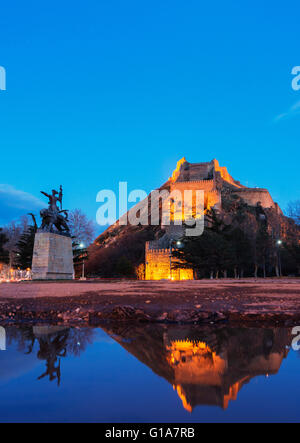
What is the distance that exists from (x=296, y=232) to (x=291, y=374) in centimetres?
3818

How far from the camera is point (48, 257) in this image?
71.2 feet

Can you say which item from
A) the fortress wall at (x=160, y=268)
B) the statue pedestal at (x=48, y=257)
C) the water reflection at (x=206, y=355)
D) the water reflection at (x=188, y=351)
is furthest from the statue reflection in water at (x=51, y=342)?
the fortress wall at (x=160, y=268)

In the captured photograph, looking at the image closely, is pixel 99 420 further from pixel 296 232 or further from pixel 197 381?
pixel 296 232

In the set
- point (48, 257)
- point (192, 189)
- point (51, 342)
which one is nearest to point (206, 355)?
point (51, 342)

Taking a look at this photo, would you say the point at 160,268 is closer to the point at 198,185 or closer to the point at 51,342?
the point at 198,185

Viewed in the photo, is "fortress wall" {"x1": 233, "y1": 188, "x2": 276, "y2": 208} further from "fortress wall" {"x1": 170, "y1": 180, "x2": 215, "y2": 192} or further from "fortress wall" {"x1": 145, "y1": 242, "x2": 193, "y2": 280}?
"fortress wall" {"x1": 145, "y1": 242, "x2": 193, "y2": 280}

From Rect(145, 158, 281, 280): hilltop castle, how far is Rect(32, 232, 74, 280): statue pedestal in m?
28.2

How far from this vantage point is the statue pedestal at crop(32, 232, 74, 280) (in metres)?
21.4

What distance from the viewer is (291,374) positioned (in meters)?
2.42

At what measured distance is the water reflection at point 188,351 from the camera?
221cm

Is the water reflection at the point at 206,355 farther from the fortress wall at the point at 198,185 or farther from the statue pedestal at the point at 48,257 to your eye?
the fortress wall at the point at 198,185

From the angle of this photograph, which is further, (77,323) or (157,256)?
(157,256)

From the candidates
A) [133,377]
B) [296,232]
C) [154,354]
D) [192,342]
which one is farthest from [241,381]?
[296,232]

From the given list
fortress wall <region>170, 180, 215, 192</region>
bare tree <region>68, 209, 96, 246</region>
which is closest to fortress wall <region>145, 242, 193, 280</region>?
bare tree <region>68, 209, 96, 246</region>
